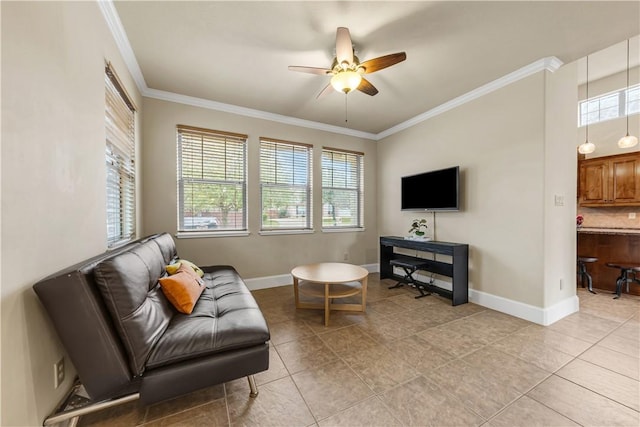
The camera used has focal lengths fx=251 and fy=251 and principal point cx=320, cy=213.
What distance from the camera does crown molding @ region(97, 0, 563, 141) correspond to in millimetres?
2107

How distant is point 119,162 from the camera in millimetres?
2408

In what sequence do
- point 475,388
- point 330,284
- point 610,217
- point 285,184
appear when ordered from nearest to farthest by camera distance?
point 475,388 < point 330,284 < point 285,184 < point 610,217

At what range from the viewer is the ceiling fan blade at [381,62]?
6.79 ft

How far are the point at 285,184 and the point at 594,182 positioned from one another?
5.55 m

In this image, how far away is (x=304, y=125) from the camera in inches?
168

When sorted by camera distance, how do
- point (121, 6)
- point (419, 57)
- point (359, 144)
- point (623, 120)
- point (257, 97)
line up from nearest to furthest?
point (121, 6)
point (419, 57)
point (257, 97)
point (623, 120)
point (359, 144)

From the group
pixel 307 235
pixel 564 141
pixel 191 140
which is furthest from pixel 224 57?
pixel 564 141

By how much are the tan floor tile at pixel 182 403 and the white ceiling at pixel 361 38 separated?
280 cm

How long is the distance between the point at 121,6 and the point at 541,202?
419 centimetres

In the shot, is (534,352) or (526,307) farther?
(526,307)

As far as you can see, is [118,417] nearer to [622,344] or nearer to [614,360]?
[614,360]

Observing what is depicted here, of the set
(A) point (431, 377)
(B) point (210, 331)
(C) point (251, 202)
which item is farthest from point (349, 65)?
(A) point (431, 377)

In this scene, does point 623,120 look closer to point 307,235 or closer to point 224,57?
point 307,235

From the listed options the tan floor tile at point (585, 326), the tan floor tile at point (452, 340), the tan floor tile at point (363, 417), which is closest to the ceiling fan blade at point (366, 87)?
the tan floor tile at point (452, 340)
